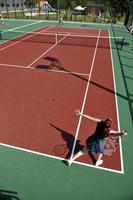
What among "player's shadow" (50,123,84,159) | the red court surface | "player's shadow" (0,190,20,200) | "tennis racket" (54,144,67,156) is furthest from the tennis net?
"player's shadow" (0,190,20,200)

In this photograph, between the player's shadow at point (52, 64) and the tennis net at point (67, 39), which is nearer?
the player's shadow at point (52, 64)

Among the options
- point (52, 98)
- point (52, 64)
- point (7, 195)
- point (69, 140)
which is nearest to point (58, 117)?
point (69, 140)

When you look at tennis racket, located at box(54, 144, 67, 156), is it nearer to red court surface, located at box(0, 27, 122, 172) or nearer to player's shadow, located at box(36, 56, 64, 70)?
red court surface, located at box(0, 27, 122, 172)

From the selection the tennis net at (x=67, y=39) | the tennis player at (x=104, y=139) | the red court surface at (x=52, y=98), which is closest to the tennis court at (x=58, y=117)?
the red court surface at (x=52, y=98)

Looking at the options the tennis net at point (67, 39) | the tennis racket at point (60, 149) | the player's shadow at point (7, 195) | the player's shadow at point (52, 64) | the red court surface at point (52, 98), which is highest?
the tennis net at point (67, 39)

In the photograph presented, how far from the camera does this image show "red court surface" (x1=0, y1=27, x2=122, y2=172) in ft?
23.8

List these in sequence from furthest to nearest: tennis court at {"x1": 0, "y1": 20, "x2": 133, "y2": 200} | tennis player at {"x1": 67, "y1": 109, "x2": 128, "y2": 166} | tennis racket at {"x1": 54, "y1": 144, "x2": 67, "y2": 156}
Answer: tennis racket at {"x1": 54, "y1": 144, "x2": 67, "y2": 156} < tennis court at {"x1": 0, "y1": 20, "x2": 133, "y2": 200} < tennis player at {"x1": 67, "y1": 109, "x2": 128, "y2": 166}

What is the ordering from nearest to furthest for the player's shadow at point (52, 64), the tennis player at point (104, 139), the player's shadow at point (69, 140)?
the tennis player at point (104, 139) < the player's shadow at point (69, 140) < the player's shadow at point (52, 64)

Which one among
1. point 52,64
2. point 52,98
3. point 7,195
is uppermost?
point 52,64

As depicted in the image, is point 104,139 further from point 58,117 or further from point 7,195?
point 58,117

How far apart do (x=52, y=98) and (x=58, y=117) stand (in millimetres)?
1615

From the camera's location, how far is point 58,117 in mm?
8500

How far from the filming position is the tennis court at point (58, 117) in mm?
5727

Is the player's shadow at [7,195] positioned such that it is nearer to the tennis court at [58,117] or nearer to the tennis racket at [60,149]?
the tennis court at [58,117]
